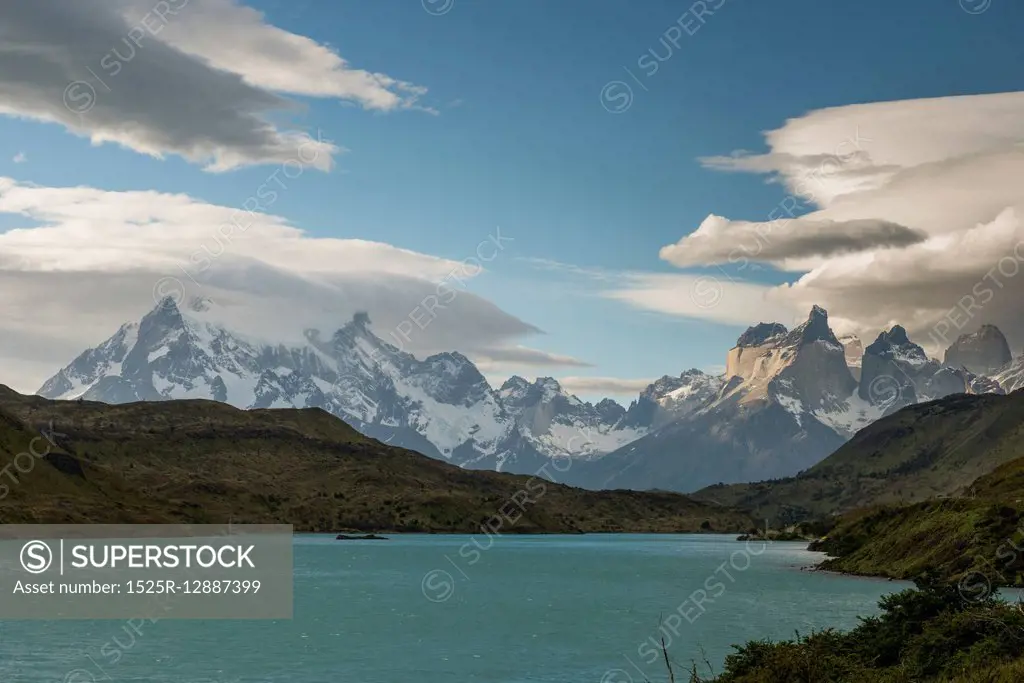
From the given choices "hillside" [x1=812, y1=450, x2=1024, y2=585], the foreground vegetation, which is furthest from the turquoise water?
the foreground vegetation

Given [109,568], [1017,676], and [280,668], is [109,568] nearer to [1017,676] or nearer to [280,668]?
[280,668]

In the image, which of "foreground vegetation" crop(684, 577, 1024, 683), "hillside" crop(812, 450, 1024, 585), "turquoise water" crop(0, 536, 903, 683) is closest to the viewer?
"foreground vegetation" crop(684, 577, 1024, 683)

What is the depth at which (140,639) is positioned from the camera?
8112cm

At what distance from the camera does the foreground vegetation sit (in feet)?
137

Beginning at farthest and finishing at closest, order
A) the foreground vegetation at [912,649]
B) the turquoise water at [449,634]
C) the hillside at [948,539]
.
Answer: the hillside at [948,539], the turquoise water at [449,634], the foreground vegetation at [912,649]

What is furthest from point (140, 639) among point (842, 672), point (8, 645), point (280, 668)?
point (842, 672)

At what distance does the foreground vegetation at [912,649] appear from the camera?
41688 millimetres

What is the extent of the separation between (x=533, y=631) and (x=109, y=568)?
92541 millimetres

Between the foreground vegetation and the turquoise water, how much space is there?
15.6m

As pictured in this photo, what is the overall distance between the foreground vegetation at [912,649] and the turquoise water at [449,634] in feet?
51.3

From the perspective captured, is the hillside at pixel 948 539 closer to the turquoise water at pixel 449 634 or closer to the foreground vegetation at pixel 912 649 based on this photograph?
the turquoise water at pixel 449 634

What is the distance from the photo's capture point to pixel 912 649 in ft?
155

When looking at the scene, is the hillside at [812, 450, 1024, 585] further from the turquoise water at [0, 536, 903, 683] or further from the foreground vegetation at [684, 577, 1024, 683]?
the foreground vegetation at [684, 577, 1024, 683]

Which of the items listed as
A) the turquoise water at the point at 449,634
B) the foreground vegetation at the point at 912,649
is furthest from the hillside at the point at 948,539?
the foreground vegetation at the point at 912,649
